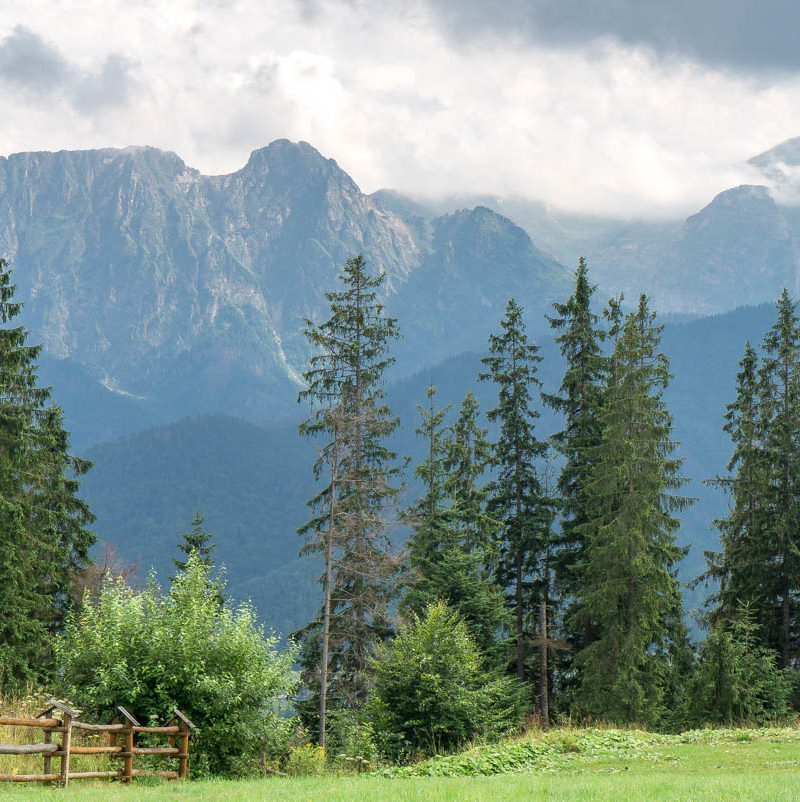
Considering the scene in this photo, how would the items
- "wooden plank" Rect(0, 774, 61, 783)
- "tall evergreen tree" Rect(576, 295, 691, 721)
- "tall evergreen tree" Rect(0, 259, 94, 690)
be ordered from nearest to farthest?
1. "wooden plank" Rect(0, 774, 61, 783)
2. "tall evergreen tree" Rect(0, 259, 94, 690)
3. "tall evergreen tree" Rect(576, 295, 691, 721)

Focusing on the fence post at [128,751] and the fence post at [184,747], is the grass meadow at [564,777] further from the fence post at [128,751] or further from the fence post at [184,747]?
the fence post at [184,747]

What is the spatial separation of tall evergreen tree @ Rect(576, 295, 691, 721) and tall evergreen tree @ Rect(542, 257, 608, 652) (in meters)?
2.94

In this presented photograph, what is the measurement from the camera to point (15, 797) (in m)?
15.1

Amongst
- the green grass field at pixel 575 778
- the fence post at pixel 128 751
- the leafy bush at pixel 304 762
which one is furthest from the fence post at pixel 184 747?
the leafy bush at pixel 304 762

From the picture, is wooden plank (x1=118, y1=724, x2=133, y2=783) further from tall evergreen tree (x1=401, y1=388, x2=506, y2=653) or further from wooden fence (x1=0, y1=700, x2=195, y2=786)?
tall evergreen tree (x1=401, y1=388, x2=506, y2=653)

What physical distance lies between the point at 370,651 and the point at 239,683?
19.1 m

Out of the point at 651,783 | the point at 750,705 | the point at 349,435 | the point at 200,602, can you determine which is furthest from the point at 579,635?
the point at 651,783

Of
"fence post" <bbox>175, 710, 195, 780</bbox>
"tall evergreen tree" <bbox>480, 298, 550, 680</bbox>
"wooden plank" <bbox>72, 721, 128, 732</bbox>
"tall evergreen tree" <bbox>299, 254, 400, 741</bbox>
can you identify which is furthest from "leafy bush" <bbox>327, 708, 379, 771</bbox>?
"tall evergreen tree" <bbox>480, 298, 550, 680</bbox>

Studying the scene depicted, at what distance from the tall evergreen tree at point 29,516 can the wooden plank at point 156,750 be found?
1524 cm

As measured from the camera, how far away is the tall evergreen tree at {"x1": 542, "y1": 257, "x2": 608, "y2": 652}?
132 ft

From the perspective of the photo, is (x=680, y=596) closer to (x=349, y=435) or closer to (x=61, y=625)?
(x=349, y=435)

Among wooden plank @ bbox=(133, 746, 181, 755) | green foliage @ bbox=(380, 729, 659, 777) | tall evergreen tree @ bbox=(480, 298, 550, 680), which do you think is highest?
tall evergreen tree @ bbox=(480, 298, 550, 680)

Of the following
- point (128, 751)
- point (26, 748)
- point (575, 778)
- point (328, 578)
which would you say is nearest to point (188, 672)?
point (128, 751)

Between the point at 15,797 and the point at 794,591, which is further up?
the point at 794,591
